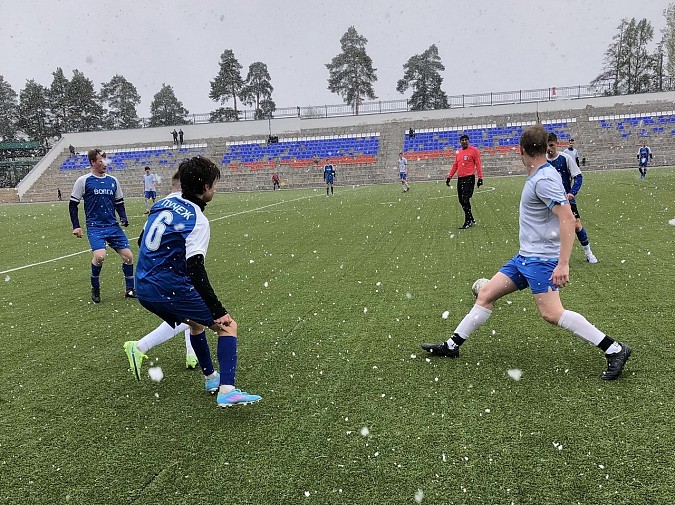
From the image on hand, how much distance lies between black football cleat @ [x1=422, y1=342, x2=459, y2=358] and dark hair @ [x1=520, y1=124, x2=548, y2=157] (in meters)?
1.75

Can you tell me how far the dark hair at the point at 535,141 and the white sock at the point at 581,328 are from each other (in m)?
1.26

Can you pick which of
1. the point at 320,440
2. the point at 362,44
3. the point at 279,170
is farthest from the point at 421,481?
the point at 362,44

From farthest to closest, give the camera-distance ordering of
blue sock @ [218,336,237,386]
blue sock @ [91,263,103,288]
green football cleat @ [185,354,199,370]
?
blue sock @ [91,263,103,288], green football cleat @ [185,354,199,370], blue sock @ [218,336,237,386]

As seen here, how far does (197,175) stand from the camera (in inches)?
130

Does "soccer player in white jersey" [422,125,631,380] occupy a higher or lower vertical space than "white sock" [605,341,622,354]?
higher

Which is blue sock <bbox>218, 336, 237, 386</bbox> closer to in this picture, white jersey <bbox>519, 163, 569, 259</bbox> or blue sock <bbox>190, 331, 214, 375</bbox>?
blue sock <bbox>190, 331, 214, 375</bbox>

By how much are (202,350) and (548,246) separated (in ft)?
9.17

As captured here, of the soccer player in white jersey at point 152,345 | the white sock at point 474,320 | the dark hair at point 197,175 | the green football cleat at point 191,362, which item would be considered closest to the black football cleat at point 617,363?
the white sock at point 474,320

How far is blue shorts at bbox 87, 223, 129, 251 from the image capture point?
23.4 ft

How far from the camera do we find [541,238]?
3734mm

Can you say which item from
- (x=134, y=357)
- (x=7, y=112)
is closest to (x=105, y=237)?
(x=134, y=357)

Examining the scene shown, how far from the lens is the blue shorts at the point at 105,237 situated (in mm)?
7133

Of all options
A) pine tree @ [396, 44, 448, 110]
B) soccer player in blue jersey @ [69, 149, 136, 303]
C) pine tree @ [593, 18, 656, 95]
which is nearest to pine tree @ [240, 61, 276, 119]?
pine tree @ [396, 44, 448, 110]

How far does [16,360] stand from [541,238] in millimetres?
5032
